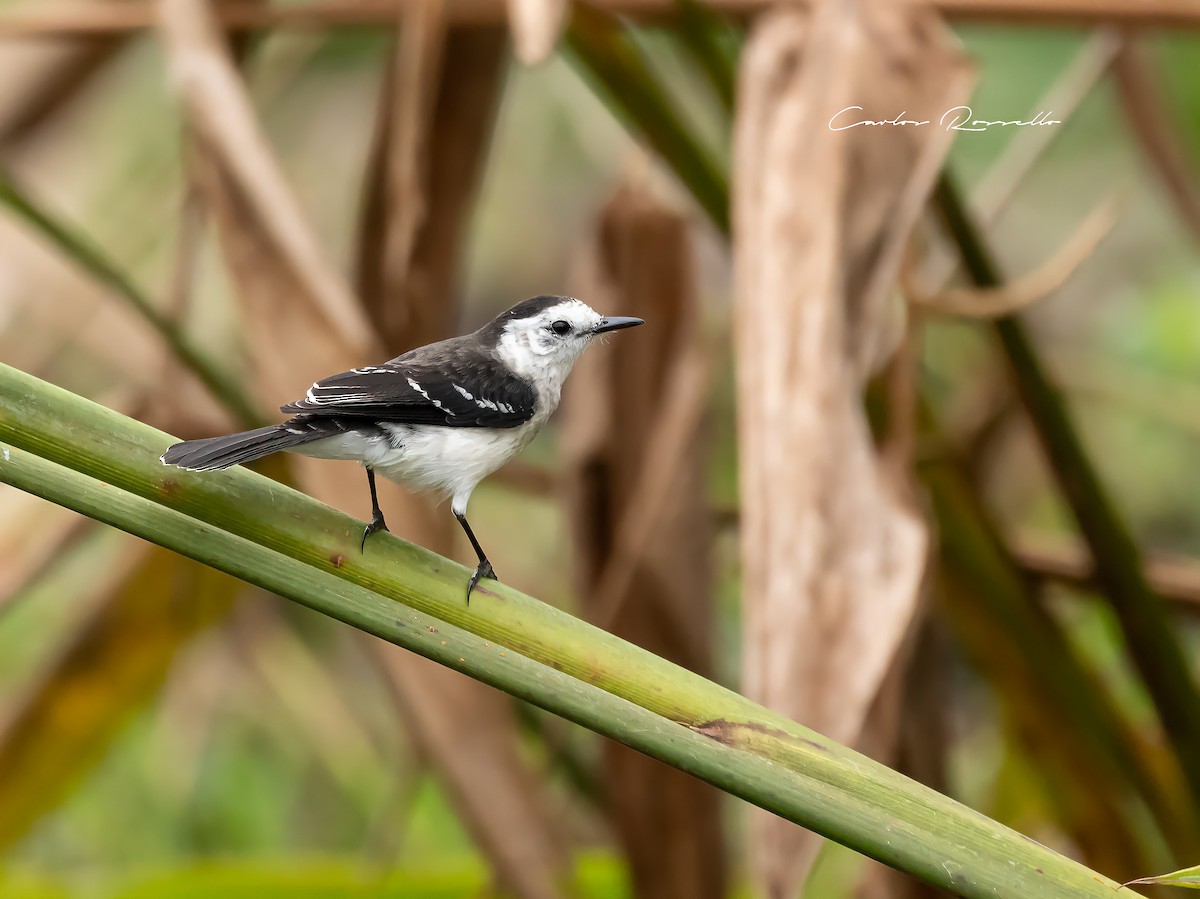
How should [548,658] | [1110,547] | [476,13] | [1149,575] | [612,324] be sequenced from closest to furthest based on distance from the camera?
1. [548,658]
2. [612,324]
3. [1110,547]
4. [476,13]
5. [1149,575]

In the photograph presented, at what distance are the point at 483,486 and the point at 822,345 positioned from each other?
1.58 metres

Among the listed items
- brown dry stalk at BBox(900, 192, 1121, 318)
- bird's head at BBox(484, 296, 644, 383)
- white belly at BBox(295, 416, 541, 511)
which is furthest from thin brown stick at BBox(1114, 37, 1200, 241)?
white belly at BBox(295, 416, 541, 511)

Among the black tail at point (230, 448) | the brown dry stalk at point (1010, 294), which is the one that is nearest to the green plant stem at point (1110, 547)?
the brown dry stalk at point (1010, 294)

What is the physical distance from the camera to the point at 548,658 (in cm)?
104

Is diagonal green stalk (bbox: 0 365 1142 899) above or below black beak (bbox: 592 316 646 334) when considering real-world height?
below

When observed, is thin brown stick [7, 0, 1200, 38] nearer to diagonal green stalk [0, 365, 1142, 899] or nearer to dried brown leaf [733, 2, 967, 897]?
dried brown leaf [733, 2, 967, 897]

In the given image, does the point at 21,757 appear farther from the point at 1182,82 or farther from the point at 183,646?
the point at 1182,82

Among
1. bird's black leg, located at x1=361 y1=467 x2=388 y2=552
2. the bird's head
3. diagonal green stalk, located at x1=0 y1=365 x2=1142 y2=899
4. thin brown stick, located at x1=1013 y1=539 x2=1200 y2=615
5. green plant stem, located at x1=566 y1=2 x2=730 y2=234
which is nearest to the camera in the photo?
diagonal green stalk, located at x1=0 y1=365 x2=1142 y2=899

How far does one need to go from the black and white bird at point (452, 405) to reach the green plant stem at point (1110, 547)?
748mm

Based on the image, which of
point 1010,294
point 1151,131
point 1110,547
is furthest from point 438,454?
point 1151,131

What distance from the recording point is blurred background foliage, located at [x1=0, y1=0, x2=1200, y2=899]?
96.3 inches

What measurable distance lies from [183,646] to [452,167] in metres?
1.18

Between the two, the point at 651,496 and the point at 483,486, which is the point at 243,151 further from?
the point at 483,486

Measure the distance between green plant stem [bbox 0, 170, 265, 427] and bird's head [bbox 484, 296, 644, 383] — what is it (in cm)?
50
